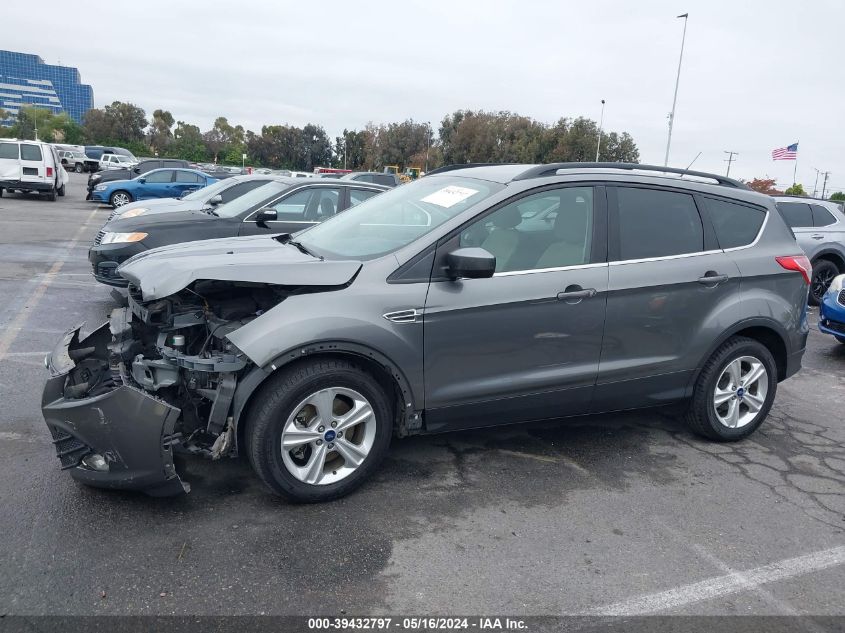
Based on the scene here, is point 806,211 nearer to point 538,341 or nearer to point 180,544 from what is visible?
point 538,341

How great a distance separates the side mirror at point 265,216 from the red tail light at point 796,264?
510cm

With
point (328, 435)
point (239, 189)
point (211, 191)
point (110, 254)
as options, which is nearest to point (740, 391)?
point (328, 435)

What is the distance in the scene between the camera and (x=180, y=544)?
320cm

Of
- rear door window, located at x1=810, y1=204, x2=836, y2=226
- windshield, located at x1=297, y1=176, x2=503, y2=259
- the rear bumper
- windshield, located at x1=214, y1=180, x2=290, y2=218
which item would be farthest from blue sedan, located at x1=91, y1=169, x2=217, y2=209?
windshield, located at x1=297, y1=176, x2=503, y2=259

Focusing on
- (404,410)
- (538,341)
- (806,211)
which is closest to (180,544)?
(404,410)

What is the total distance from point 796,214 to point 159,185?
16604 mm

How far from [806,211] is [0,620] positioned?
12115 millimetres

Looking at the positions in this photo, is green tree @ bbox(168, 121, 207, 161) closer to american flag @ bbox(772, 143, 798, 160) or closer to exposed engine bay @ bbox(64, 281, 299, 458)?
american flag @ bbox(772, 143, 798, 160)

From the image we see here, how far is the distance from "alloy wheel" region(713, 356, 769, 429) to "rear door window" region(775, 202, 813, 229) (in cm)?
740

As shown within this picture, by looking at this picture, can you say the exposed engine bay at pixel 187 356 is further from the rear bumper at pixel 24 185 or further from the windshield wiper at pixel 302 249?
the rear bumper at pixel 24 185

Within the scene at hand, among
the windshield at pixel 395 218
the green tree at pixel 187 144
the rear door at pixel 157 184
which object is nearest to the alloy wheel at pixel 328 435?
the windshield at pixel 395 218

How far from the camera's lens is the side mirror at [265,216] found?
750 cm

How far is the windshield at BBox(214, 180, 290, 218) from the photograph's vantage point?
8.27 metres

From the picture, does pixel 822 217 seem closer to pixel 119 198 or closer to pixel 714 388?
pixel 714 388
